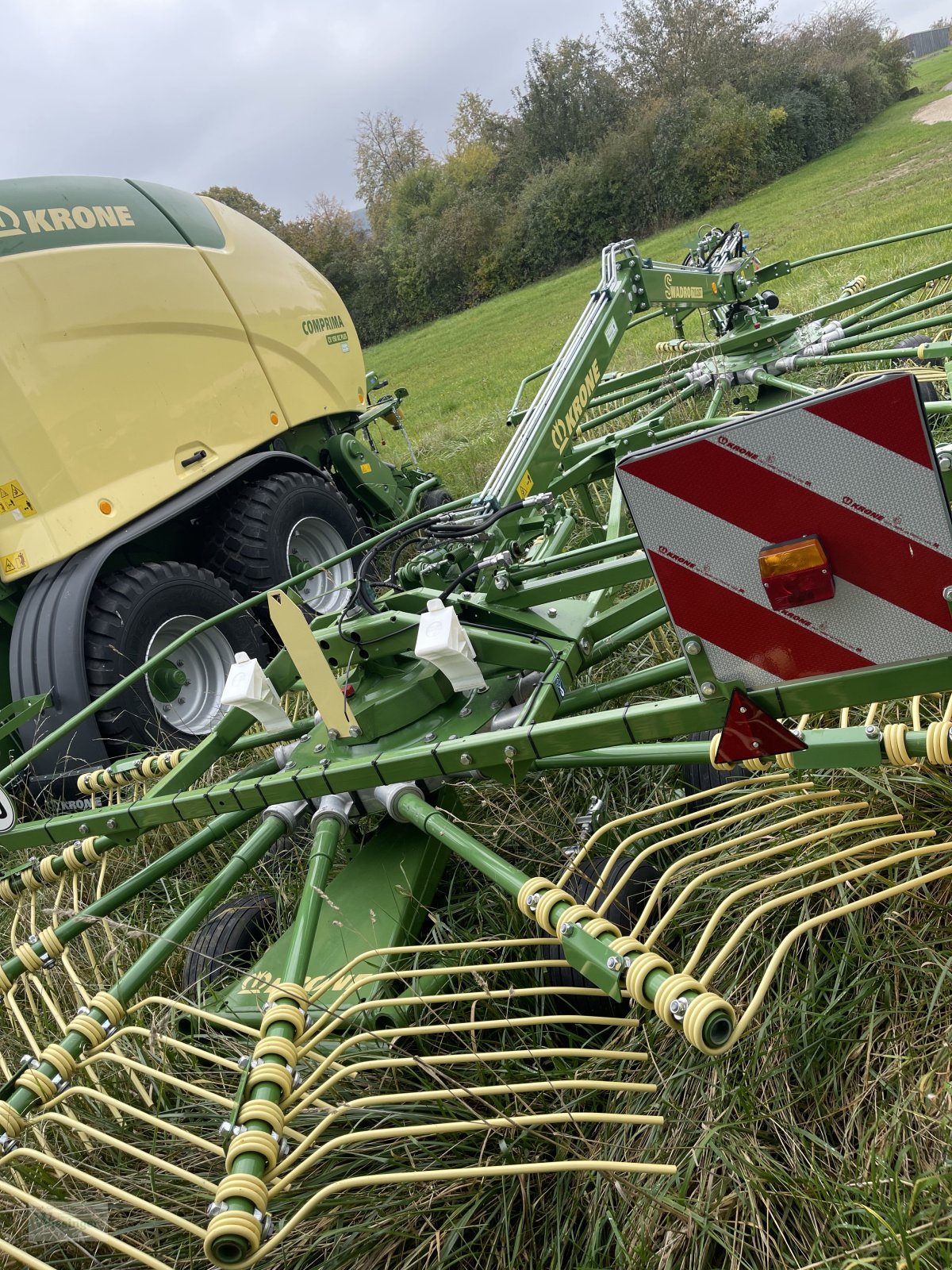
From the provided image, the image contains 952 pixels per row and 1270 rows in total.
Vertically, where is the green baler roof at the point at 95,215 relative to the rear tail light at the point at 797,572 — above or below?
above

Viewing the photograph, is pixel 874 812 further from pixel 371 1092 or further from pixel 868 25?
pixel 868 25

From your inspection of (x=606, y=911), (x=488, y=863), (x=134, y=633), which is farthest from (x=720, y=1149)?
(x=134, y=633)

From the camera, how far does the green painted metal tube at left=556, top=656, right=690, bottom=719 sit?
243cm

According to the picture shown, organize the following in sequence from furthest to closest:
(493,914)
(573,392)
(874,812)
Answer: (573,392) → (493,914) → (874,812)

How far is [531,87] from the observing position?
3100 centimetres

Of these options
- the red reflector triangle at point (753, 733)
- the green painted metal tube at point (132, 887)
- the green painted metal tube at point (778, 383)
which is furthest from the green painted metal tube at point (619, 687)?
the green painted metal tube at point (778, 383)

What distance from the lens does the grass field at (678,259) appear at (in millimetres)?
8859

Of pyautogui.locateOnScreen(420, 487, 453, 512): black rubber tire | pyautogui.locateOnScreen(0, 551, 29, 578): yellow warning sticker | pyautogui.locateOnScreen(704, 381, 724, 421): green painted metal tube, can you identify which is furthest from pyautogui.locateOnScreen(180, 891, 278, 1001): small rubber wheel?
pyautogui.locateOnScreen(420, 487, 453, 512): black rubber tire

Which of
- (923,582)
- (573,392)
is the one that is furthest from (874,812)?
(573,392)

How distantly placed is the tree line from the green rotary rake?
25473 mm

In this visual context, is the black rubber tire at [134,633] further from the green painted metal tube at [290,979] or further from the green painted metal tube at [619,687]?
the green painted metal tube at [619,687]

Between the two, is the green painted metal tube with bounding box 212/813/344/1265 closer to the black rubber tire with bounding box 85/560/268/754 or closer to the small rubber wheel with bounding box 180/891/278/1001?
the small rubber wheel with bounding box 180/891/278/1001

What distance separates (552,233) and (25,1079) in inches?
1116

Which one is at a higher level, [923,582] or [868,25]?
[868,25]
